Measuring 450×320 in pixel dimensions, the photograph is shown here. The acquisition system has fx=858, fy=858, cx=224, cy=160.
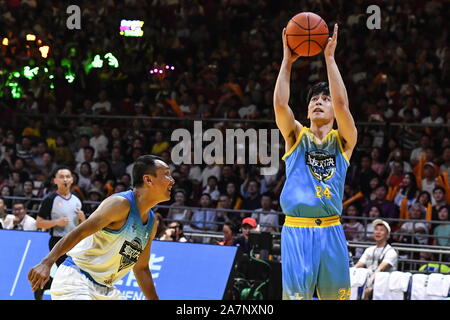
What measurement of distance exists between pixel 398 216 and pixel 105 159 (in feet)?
16.5

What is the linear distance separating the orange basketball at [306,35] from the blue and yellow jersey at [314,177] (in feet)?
2.03

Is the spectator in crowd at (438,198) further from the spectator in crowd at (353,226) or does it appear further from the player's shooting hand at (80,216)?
the player's shooting hand at (80,216)

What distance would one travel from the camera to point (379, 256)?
9984mm

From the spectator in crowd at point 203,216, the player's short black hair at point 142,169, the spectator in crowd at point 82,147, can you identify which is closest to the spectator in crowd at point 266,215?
the spectator in crowd at point 203,216

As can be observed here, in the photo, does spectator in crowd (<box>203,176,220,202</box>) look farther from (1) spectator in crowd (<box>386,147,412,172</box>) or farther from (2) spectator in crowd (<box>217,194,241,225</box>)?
(1) spectator in crowd (<box>386,147,412,172</box>)

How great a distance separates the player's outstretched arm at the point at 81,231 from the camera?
477 cm

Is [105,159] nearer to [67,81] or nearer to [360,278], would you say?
[67,81]

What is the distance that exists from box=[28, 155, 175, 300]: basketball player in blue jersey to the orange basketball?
1410mm

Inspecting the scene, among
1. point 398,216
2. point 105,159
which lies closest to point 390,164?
point 398,216

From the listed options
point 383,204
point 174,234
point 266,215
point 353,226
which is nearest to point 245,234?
point 174,234

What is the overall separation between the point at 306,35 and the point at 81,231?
2.33 m

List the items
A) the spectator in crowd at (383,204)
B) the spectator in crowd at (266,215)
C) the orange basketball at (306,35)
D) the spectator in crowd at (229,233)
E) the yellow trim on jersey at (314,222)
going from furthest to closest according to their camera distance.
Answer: the spectator in crowd at (266,215) < the spectator in crowd at (383,204) < the spectator in crowd at (229,233) < the orange basketball at (306,35) < the yellow trim on jersey at (314,222)

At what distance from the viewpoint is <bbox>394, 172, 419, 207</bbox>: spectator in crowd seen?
12.0 meters

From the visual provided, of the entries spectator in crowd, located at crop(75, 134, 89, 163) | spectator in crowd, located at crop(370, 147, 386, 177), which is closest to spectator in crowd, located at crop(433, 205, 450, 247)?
Answer: spectator in crowd, located at crop(370, 147, 386, 177)
